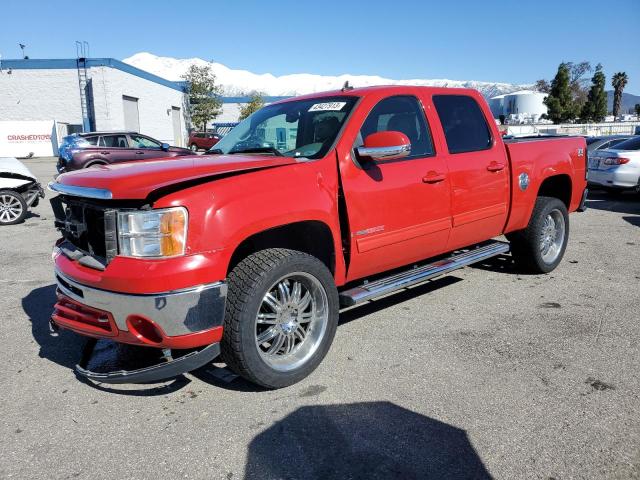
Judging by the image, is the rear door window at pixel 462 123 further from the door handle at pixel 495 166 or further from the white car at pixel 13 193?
the white car at pixel 13 193

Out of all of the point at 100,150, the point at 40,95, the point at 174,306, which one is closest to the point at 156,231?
the point at 174,306

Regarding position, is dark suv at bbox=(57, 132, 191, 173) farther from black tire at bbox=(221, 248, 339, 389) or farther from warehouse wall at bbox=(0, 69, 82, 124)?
warehouse wall at bbox=(0, 69, 82, 124)

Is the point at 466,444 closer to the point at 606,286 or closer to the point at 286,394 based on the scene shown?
the point at 286,394

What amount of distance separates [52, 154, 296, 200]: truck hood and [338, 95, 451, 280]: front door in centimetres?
60

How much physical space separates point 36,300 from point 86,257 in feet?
8.52

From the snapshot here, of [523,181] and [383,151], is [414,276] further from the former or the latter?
[523,181]

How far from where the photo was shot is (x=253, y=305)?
3.00 meters

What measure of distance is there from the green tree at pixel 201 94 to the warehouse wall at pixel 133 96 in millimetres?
6590

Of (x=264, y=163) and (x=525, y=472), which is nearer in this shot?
(x=525, y=472)

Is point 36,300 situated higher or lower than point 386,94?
lower

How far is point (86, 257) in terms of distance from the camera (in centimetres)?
315

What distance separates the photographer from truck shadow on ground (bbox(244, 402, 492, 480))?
98.2 inches

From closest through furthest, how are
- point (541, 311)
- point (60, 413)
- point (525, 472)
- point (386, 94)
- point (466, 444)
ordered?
point (525, 472) → point (466, 444) → point (60, 413) → point (386, 94) → point (541, 311)

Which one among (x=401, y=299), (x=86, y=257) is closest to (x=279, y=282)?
(x=86, y=257)
